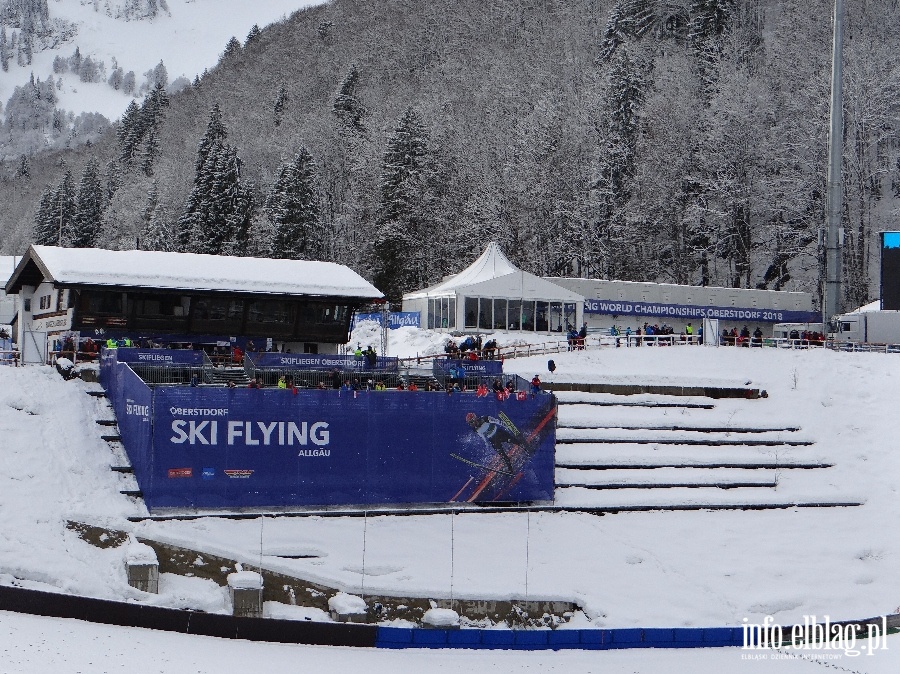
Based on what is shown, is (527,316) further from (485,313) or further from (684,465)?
(684,465)

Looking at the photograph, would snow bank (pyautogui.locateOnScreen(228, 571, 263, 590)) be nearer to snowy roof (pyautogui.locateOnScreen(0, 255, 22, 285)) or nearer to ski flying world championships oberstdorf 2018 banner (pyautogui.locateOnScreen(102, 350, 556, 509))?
ski flying world championships oberstdorf 2018 banner (pyautogui.locateOnScreen(102, 350, 556, 509))

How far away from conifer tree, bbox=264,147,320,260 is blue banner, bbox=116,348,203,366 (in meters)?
44.4

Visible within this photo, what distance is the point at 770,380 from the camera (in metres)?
39.2

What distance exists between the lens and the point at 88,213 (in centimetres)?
11012

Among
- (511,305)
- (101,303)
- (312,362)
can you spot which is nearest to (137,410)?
(312,362)

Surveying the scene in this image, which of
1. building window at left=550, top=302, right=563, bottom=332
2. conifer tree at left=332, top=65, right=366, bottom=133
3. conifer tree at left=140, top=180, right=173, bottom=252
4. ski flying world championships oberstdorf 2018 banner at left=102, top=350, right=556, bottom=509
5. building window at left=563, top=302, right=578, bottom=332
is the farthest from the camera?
conifer tree at left=332, top=65, right=366, bottom=133

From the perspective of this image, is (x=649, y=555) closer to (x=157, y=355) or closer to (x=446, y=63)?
(x=157, y=355)

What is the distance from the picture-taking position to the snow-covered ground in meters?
20.2

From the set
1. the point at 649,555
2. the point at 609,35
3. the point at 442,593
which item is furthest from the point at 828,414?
the point at 609,35

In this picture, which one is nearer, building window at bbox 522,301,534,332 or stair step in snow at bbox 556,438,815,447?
stair step in snow at bbox 556,438,815,447

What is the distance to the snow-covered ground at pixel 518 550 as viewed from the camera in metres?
20.2

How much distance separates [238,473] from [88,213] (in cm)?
9206

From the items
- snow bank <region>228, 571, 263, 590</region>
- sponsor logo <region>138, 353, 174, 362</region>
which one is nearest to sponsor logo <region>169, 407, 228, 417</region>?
snow bank <region>228, 571, 263, 590</region>

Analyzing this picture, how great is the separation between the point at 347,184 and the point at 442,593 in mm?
71427
